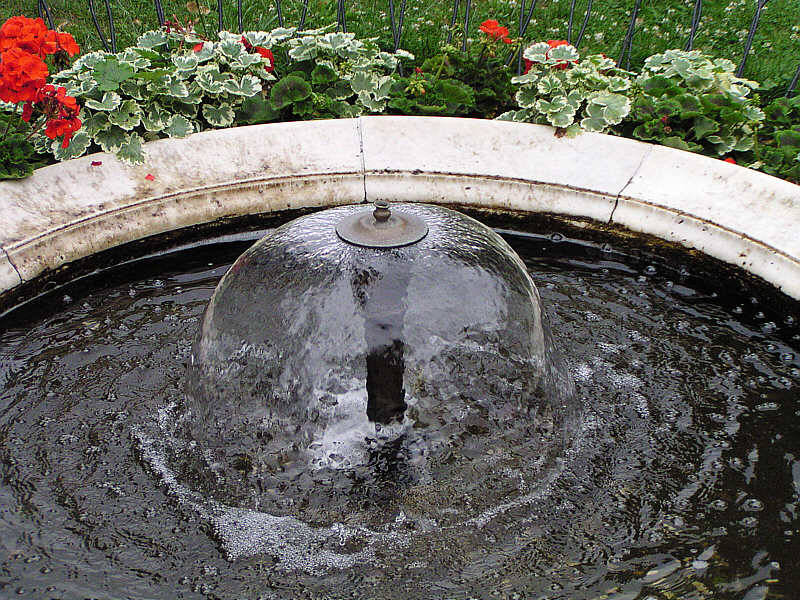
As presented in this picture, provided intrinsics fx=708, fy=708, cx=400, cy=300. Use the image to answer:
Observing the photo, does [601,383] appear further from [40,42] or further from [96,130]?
[40,42]

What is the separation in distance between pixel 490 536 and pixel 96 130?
345 centimetres

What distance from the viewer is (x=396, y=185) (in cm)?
441

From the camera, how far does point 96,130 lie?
441 cm

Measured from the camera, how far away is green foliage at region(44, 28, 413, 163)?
4469 millimetres

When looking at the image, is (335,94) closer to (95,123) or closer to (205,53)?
(205,53)

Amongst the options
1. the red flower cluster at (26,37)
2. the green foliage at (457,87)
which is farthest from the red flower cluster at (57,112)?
the green foliage at (457,87)

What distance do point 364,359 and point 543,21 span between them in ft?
19.7

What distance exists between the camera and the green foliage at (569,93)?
466cm

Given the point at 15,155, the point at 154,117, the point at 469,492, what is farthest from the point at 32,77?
the point at 469,492

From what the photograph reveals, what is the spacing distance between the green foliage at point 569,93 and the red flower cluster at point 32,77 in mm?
2874

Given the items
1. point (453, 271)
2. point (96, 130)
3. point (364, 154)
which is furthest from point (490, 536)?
point (96, 130)

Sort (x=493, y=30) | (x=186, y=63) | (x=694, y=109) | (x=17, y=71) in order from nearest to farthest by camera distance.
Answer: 1. (x=17, y=71)
2. (x=694, y=109)
3. (x=186, y=63)
4. (x=493, y=30)

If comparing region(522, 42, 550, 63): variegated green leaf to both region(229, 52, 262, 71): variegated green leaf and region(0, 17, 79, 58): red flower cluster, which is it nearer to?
region(229, 52, 262, 71): variegated green leaf

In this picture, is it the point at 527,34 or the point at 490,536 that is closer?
the point at 490,536
